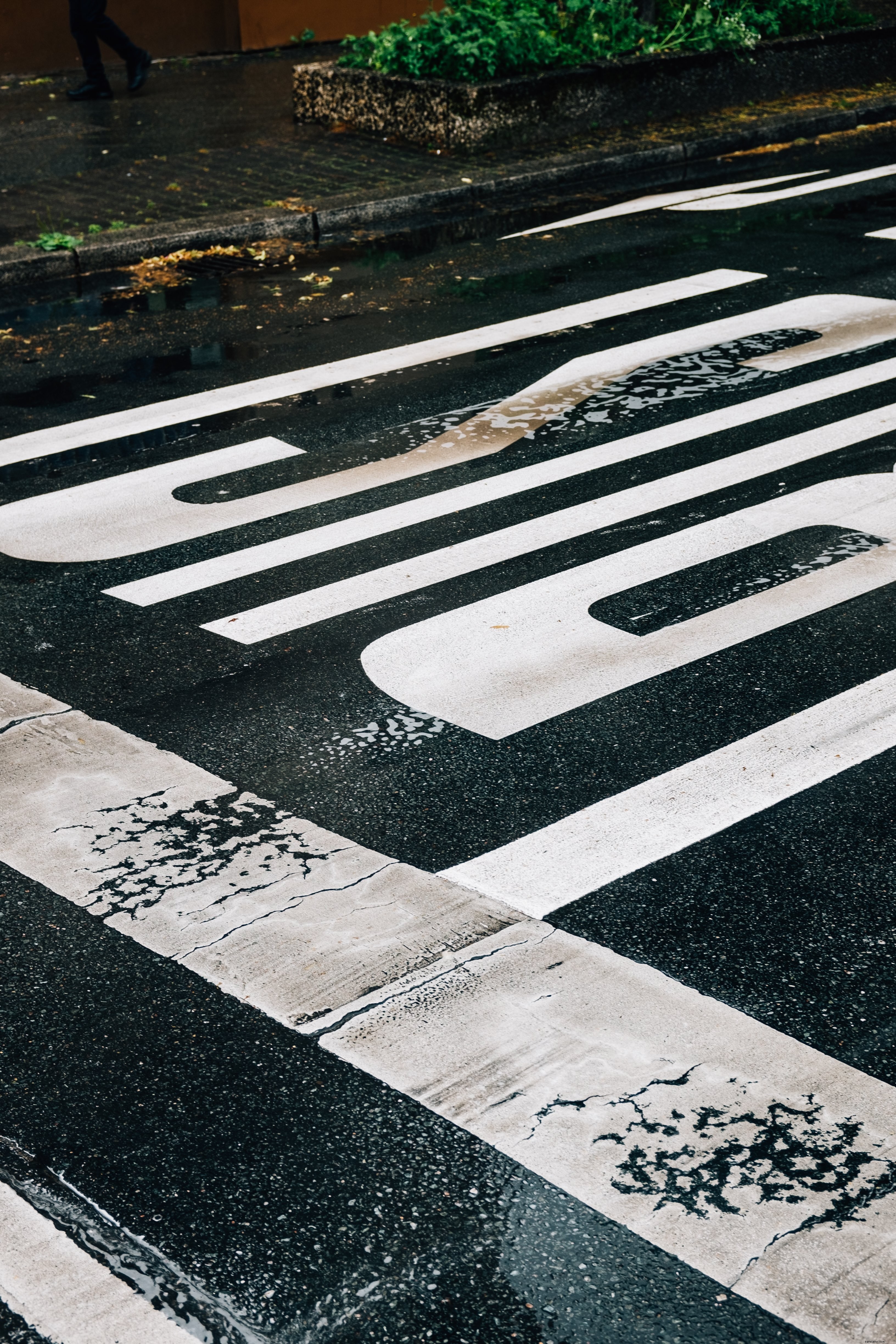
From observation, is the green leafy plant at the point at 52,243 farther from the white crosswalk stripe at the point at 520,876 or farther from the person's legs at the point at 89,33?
the person's legs at the point at 89,33

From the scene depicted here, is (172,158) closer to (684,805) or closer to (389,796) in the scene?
(389,796)

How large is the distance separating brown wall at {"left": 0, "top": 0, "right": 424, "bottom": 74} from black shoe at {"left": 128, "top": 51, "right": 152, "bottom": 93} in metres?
1.51

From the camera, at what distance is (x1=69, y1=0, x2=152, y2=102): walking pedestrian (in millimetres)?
14297

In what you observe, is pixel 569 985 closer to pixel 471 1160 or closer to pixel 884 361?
pixel 471 1160

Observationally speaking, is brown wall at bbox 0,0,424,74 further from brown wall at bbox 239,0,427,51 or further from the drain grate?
the drain grate

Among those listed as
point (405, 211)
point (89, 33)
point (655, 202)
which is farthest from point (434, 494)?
point (89, 33)

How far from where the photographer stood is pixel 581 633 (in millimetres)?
4898

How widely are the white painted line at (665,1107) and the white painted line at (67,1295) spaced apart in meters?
0.67

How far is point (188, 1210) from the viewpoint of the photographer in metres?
2.74

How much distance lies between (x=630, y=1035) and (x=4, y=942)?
1.49 meters

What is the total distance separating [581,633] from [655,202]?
736 cm

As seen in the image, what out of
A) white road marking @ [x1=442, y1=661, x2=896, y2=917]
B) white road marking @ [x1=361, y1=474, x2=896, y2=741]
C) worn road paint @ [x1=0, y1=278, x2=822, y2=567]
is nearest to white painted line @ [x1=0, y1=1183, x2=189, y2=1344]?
white road marking @ [x1=442, y1=661, x2=896, y2=917]

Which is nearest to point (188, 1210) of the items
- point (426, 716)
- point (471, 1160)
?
point (471, 1160)

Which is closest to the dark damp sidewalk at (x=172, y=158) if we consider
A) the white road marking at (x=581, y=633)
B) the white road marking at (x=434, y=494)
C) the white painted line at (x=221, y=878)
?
the white road marking at (x=434, y=494)
